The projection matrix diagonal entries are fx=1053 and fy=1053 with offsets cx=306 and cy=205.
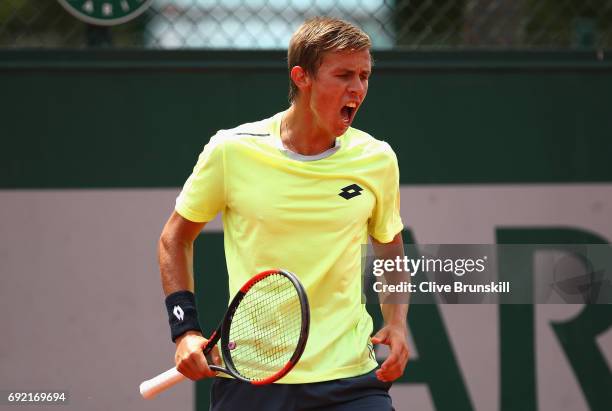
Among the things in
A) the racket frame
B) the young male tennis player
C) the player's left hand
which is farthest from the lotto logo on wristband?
the player's left hand

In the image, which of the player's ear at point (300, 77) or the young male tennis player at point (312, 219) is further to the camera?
the player's ear at point (300, 77)

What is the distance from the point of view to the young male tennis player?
2.93m

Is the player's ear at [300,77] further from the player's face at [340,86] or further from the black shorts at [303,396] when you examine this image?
the black shorts at [303,396]

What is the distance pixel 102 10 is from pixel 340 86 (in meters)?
1.90

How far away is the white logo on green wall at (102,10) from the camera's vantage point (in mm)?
4504

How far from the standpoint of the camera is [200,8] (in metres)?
4.62

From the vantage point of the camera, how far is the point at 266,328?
9.59 feet

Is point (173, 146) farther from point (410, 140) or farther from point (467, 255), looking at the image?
point (467, 255)

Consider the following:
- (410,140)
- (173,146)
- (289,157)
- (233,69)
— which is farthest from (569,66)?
(289,157)

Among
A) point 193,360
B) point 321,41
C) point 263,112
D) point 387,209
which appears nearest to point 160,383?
point 193,360

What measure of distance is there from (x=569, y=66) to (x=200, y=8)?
164 cm

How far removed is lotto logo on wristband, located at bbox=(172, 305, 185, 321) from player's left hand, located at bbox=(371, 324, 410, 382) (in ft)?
1.76

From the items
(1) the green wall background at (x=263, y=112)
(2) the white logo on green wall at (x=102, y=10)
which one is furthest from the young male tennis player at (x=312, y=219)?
(2) the white logo on green wall at (x=102, y=10)

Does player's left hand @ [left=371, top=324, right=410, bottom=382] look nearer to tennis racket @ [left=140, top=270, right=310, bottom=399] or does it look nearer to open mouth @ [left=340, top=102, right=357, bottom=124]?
tennis racket @ [left=140, top=270, right=310, bottom=399]
